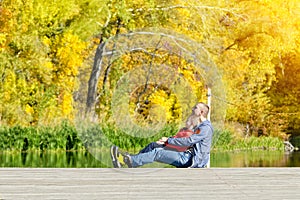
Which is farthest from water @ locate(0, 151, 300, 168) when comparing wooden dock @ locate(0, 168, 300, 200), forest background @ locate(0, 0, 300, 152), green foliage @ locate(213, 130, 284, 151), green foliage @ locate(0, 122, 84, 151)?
wooden dock @ locate(0, 168, 300, 200)

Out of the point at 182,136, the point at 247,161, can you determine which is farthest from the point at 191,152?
the point at 247,161

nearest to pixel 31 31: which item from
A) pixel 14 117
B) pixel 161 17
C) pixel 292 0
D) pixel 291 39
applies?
→ pixel 14 117

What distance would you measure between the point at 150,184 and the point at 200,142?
1573 millimetres

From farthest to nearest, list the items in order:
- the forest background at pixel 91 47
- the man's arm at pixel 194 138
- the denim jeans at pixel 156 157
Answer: the forest background at pixel 91 47, the man's arm at pixel 194 138, the denim jeans at pixel 156 157

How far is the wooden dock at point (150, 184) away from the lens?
4055mm

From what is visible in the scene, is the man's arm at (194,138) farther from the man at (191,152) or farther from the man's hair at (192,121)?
the man's hair at (192,121)

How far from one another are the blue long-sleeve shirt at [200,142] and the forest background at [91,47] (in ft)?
26.3

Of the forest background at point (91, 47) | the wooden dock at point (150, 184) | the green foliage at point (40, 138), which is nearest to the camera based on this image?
the wooden dock at point (150, 184)

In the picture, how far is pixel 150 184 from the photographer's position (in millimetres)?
4371

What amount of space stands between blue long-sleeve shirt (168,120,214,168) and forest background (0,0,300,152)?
8.03 m

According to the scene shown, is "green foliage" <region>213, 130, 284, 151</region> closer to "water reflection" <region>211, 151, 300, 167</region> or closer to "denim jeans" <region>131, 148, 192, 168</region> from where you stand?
"water reflection" <region>211, 151, 300, 167</region>

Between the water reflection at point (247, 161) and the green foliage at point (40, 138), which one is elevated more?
the green foliage at point (40, 138)

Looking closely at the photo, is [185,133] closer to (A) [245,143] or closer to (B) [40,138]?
(B) [40,138]

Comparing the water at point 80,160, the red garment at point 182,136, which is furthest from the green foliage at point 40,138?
the red garment at point 182,136
